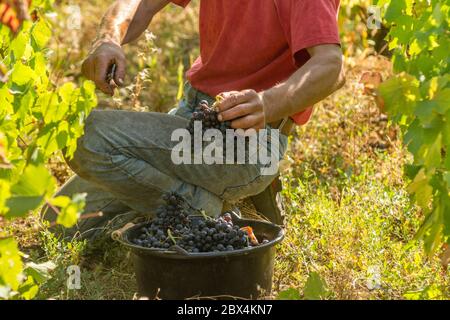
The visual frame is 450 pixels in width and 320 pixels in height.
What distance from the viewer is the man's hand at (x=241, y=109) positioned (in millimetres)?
2477

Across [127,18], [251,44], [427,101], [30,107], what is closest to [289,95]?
[251,44]

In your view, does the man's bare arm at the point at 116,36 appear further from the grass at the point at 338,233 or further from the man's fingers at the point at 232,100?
the man's fingers at the point at 232,100

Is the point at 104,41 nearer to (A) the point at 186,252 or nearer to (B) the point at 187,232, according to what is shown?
(B) the point at 187,232

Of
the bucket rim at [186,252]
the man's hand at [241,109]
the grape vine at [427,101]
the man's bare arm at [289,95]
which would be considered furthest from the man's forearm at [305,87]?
the bucket rim at [186,252]

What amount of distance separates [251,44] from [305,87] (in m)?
0.51

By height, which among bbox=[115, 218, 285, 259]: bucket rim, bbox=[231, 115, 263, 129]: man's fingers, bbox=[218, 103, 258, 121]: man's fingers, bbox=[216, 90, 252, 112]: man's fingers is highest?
bbox=[216, 90, 252, 112]: man's fingers

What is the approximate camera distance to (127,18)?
11.3 ft

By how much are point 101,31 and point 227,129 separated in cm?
97

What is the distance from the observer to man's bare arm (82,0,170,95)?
303cm

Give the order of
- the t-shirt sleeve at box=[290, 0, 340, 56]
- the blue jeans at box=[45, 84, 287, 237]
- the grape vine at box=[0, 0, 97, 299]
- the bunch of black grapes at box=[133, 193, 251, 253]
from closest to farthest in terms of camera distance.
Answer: the grape vine at box=[0, 0, 97, 299] → the bunch of black grapes at box=[133, 193, 251, 253] → the t-shirt sleeve at box=[290, 0, 340, 56] → the blue jeans at box=[45, 84, 287, 237]

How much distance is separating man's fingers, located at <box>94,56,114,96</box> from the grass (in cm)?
62

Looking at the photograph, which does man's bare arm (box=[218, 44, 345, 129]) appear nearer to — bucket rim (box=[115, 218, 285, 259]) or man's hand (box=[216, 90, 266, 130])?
man's hand (box=[216, 90, 266, 130])

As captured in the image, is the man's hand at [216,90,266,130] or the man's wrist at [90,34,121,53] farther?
the man's wrist at [90,34,121,53]

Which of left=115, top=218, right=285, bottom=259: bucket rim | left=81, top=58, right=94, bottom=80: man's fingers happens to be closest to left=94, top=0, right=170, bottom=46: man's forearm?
left=81, top=58, right=94, bottom=80: man's fingers
